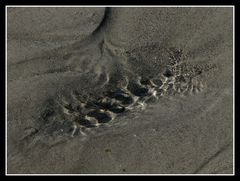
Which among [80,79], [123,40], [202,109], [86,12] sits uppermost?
[86,12]

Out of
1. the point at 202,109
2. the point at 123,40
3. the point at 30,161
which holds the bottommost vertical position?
the point at 30,161

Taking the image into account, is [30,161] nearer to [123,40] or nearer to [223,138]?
[123,40]

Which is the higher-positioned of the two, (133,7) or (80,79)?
(133,7)

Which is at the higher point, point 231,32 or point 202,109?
point 231,32

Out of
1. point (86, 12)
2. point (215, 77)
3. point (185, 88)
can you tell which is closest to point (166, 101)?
point (185, 88)

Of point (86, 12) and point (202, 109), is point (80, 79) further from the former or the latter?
point (202, 109)

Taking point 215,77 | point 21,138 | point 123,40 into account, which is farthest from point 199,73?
point 21,138
